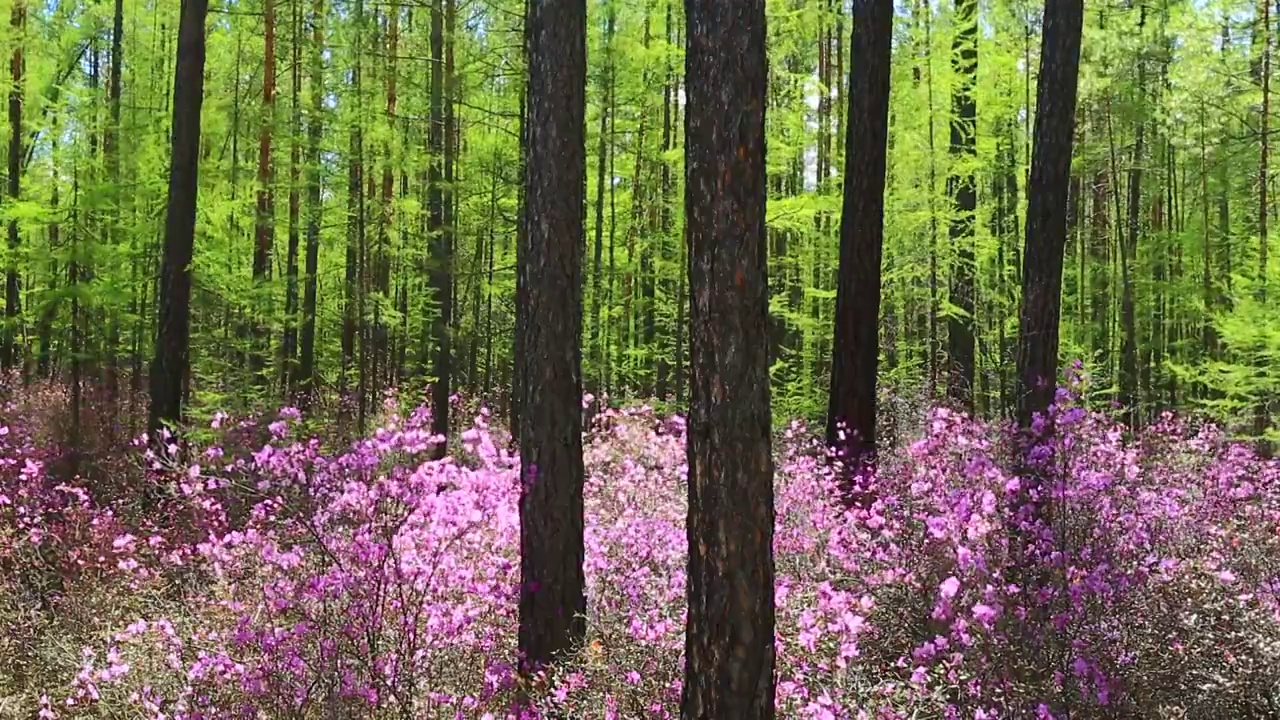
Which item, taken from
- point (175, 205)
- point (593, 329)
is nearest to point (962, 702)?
point (175, 205)

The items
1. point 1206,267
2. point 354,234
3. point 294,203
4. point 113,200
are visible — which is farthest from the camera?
point 1206,267

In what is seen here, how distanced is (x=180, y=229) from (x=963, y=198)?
1325 cm

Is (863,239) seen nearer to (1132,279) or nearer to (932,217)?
(932,217)

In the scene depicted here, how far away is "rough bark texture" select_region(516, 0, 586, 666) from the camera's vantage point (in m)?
5.04

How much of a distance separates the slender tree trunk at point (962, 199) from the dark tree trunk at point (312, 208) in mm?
10912

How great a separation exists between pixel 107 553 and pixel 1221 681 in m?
7.75

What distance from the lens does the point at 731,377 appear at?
10.9 ft

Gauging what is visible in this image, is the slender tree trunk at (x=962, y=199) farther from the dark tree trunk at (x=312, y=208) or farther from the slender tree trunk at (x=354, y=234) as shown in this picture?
the dark tree trunk at (x=312, y=208)

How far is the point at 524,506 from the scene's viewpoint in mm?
5074

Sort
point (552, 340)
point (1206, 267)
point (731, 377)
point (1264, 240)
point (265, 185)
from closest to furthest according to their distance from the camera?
point (731, 377), point (552, 340), point (265, 185), point (1264, 240), point (1206, 267)

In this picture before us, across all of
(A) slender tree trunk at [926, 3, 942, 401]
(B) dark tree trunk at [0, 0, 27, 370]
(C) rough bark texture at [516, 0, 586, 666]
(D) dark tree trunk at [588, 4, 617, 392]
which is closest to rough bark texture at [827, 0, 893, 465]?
(C) rough bark texture at [516, 0, 586, 666]

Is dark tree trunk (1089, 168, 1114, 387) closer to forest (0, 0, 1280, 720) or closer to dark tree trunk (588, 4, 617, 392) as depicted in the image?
forest (0, 0, 1280, 720)

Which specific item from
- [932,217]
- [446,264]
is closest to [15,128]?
[446,264]

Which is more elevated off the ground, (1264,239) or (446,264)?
(1264,239)
